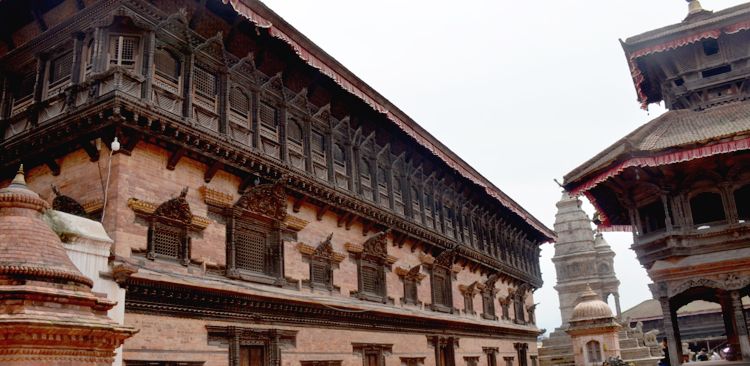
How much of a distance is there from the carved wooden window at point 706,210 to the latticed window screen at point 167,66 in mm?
12506

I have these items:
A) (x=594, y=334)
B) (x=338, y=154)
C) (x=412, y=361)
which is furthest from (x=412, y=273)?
(x=594, y=334)

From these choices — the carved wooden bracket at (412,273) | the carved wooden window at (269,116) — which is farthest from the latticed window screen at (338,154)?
the carved wooden bracket at (412,273)

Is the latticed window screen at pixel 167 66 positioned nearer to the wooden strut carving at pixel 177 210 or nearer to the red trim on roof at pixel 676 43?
the wooden strut carving at pixel 177 210

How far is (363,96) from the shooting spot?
18156 millimetres

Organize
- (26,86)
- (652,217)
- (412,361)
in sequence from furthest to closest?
1. (412,361)
2. (652,217)
3. (26,86)

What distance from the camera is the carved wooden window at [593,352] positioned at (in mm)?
30266

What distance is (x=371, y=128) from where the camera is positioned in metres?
20.5

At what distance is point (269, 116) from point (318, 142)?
7.49 feet

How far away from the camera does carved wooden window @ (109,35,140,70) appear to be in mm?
12156

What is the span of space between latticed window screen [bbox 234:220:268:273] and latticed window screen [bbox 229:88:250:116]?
268cm

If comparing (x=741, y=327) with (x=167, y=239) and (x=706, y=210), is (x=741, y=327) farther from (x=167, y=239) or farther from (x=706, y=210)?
(x=167, y=239)

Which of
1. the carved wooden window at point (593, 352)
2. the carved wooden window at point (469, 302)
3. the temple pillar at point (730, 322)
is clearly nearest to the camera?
the temple pillar at point (730, 322)

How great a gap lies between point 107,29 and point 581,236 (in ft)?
177

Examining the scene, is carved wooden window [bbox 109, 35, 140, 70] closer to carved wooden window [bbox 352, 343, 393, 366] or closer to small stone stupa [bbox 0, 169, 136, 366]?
small stone stupa [bbox 0, 169, 136, 366]
